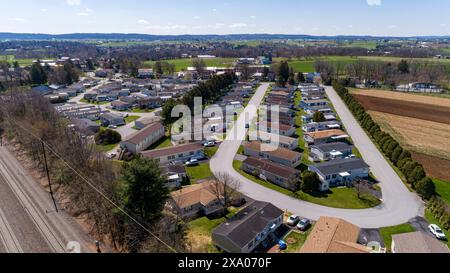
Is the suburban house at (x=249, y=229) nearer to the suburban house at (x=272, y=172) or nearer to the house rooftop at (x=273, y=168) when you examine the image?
the suburban house at (x=272, y=172)

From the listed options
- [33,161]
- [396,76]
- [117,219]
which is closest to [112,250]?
[117,219]

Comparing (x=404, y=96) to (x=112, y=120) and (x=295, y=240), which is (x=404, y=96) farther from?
(x=112, y=120)

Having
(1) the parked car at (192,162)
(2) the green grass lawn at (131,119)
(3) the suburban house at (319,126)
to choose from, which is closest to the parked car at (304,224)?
(1) the parked car at (192,162)

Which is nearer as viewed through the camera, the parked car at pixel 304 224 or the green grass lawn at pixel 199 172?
the parked car at pixel 304 224

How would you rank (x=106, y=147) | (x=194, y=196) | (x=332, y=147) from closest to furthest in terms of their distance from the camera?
1. (x=194, y=196)
2. (x=332, y=147)
3. (x=106, y=147)

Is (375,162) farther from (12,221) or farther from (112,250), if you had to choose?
(12,221)

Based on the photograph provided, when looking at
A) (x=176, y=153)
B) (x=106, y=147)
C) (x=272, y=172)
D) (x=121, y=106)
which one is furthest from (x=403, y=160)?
(x=121, y=106)

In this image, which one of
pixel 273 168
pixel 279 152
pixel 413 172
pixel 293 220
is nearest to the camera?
pixel 293 220

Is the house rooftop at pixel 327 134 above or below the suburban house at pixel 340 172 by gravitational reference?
above
